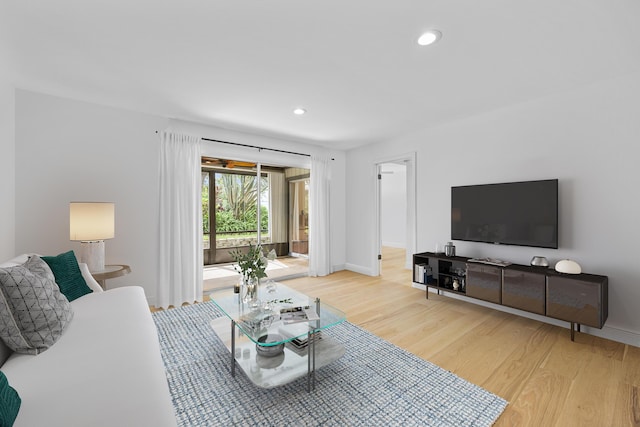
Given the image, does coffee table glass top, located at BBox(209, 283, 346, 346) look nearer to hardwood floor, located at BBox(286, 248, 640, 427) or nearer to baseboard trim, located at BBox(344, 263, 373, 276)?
hardwood floor, located at BBox(286, 248, 640, 427)

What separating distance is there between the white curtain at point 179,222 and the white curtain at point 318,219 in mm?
2025

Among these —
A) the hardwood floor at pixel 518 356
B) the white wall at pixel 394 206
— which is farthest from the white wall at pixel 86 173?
the white wall at pixel 394 206

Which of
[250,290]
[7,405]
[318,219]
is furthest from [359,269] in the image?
[7,405]

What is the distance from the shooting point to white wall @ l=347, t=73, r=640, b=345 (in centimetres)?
254

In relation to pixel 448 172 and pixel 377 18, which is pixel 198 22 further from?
pixel 448 172

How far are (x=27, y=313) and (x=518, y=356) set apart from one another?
346 centimetres

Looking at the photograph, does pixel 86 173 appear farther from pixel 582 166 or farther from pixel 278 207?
pixel 582 166

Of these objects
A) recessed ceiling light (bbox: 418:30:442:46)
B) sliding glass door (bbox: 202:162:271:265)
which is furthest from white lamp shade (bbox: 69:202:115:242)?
recessed ceiling light (bbox: 418:30:442:46)

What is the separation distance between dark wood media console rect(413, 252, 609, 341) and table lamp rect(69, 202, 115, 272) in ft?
12.7

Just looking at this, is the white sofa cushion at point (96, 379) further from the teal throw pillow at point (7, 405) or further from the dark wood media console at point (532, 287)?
the dark wood media console at point (532, 287)

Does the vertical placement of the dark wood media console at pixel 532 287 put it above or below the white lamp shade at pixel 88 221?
below

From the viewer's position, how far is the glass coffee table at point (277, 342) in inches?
73.9

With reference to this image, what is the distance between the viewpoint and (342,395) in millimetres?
1853

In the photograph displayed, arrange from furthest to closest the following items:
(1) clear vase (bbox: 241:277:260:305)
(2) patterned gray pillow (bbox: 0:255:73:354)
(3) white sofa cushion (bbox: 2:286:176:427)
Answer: (1) clear vase (bbox: 241:277:260:305)
(2) patterned gray pillow (bbox: 0:255:73:354)
(3) white sofa cushion (bbox: 2:286:176:427)
